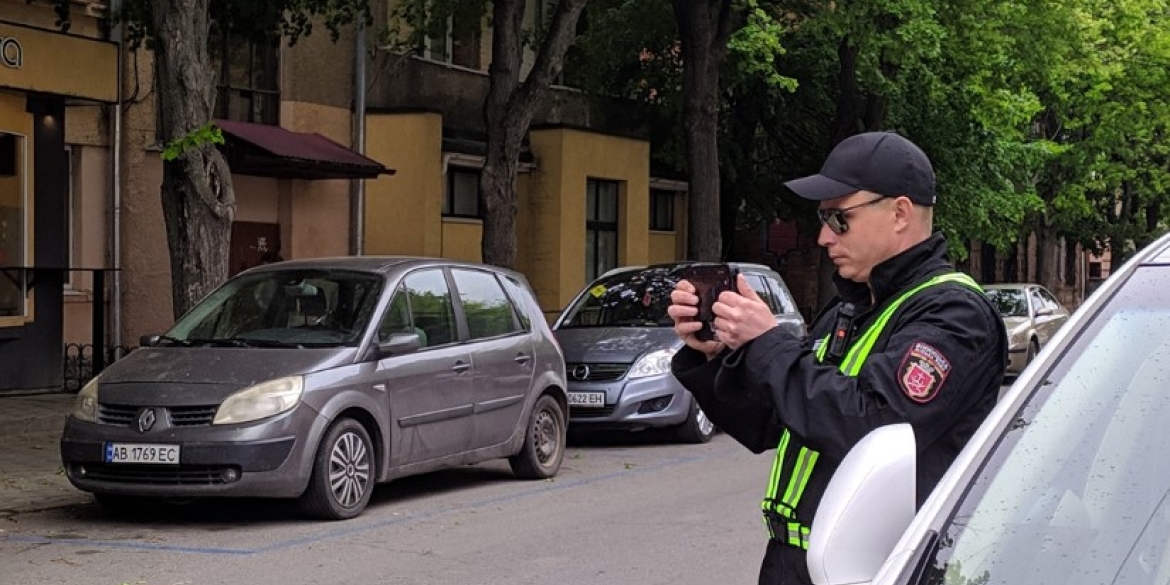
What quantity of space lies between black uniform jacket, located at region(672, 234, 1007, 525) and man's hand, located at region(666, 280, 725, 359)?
0.14 feet

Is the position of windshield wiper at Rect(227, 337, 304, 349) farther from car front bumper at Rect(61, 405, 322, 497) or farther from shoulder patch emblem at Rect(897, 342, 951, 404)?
shoulder patch emblem at Rect(897, 342, 951, 404)

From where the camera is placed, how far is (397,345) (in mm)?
9883

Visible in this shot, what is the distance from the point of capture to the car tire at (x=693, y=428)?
14.3m

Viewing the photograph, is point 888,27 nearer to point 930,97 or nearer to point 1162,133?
point 930,97

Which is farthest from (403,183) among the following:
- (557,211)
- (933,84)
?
(933,84)

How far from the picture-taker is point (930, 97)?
82.4 feet

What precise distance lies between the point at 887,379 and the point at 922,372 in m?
0.07

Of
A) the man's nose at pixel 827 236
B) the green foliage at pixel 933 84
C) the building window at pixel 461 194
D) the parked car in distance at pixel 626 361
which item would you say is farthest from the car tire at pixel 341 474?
the building window at pixel 461 194

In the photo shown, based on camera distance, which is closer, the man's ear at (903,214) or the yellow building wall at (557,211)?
the man's ear at (903,214)

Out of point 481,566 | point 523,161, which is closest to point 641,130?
point 523,161

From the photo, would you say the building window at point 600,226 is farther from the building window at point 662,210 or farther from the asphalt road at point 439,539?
the asphalt road at point 439,539

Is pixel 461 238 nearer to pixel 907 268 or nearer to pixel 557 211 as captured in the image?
pixel 557 211

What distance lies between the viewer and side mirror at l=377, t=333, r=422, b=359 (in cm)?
→ 983

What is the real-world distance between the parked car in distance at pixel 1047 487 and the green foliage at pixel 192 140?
982cm
